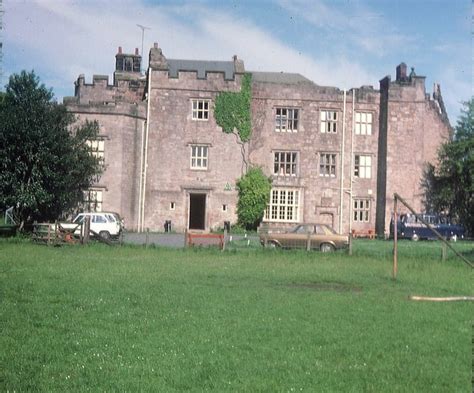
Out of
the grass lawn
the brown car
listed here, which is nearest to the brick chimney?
the brown car

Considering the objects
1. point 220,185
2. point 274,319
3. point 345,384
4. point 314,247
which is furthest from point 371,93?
point 345,384

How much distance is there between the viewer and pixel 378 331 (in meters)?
8.98

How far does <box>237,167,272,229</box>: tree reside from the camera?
128ft

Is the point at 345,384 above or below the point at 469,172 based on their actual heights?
below

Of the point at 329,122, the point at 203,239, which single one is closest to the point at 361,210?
the point at 329,122

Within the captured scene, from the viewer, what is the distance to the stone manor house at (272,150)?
39.3m

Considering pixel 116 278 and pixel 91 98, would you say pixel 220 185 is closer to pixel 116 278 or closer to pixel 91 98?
pixel 91 98

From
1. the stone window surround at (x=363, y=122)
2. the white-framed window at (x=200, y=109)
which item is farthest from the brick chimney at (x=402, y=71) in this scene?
the white-framed window at (x=200, y=109)

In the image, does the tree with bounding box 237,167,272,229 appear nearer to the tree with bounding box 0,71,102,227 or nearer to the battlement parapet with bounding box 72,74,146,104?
the battlement parapet with bounding box 72,74,146,104

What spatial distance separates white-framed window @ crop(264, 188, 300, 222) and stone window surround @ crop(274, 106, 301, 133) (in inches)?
163

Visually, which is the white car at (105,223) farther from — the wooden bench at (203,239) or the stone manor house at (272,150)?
the wooden bench at (203,239)

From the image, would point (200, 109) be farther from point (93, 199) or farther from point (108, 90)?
point (93, 199)

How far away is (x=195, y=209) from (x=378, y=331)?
1369 inches

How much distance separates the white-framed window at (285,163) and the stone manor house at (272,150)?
0.22ft
